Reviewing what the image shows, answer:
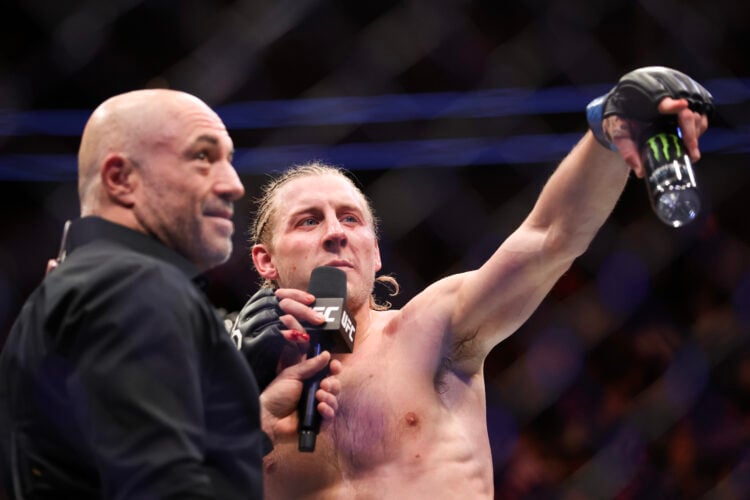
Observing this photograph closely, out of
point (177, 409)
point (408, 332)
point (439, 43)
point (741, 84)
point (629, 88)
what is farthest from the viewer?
point (439, 43)

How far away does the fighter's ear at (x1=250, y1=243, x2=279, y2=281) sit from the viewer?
187 centimetres

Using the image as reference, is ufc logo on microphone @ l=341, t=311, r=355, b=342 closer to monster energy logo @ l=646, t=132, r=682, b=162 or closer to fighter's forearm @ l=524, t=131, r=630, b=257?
fighter's forearm @ l=524, t=131, r=630, b=257

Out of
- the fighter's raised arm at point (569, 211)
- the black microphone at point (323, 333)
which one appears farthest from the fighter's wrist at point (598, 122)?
the black microphone at point (323, 333)

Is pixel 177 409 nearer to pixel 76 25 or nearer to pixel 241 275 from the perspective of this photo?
pixel 76 25

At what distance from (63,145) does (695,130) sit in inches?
60.4

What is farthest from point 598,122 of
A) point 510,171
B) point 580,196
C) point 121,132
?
point 510,171

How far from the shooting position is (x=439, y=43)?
2314 millimetres

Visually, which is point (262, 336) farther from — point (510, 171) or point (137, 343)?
point (510, 171)

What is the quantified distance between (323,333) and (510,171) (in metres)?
1.20

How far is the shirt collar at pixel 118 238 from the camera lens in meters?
0.94

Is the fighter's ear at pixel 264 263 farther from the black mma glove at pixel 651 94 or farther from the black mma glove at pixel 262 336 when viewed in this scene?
the black mma glove at pixel 651 94

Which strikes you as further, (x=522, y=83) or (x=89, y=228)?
(x=522, y=83)

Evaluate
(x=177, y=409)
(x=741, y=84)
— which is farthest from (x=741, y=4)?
(x=177, y=409)

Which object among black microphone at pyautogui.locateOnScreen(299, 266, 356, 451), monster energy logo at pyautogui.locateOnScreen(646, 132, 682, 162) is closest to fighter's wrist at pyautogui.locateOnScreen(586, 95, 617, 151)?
monster energy logo at pyautogui.locateOnScreen(646, 132, 682, 162)
